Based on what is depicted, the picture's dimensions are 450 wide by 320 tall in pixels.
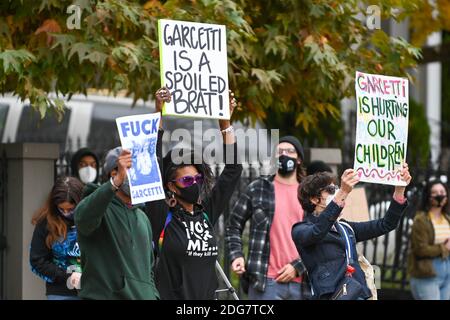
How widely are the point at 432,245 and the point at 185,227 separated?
4.22 metres

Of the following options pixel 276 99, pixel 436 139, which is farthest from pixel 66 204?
pixel 436 139

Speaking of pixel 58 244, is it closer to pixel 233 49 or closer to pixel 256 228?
pixel 256 228

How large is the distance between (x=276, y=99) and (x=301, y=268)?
2.34 m

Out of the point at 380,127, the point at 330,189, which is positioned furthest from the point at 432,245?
the point at 330,189

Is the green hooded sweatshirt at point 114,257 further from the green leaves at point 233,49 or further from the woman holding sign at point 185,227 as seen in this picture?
the green leaves at point 233,49

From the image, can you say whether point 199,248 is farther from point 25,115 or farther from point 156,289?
point 25,115

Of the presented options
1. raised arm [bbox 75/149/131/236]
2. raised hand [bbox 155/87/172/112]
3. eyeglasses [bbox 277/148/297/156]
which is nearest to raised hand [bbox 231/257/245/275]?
eyeglasses [bbox 277/148/297/156]

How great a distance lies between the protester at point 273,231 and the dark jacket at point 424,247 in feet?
6.91

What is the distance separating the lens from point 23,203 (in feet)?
32.6

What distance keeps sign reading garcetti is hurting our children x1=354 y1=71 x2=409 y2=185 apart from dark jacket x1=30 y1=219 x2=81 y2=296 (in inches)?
86.6

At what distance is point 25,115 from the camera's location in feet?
50.1

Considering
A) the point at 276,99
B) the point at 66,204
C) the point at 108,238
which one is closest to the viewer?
the point at 108,238

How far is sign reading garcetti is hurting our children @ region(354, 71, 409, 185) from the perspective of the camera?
7508mm

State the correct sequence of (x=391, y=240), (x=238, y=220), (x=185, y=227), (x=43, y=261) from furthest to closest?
1. (x=391, y=240)
2. (x=238, y=220)
3. (x=43, y=261)
4. (x=185, y=227)
